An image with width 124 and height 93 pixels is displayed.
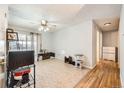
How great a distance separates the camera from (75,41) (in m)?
5.89

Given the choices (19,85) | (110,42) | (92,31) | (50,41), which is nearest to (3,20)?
(19,85)

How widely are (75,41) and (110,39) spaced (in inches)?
131

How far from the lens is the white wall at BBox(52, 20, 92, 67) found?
495 cm

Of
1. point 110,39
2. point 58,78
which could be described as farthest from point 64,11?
point 110,39

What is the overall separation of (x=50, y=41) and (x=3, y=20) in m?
6.46

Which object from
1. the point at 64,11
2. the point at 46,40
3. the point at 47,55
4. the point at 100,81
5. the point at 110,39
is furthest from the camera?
the point at 46,40

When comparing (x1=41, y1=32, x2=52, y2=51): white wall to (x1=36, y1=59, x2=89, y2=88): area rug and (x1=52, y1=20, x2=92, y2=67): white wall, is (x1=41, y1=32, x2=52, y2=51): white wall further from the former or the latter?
(x1=36, y1=59, x2=89, y2=88): area rug

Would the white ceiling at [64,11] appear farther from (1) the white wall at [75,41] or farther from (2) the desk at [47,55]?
(2) the desk at [47,55]

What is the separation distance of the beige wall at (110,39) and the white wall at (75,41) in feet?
10.7

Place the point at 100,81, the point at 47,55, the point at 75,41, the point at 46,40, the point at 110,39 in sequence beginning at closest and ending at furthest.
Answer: the point at 100,81 < the point at 75,41 < the point at 110,39 < the point at 47,55 < the point at 46,40

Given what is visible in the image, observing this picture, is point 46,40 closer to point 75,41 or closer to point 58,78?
point 75,41

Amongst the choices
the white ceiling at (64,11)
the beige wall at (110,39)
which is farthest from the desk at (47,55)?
the beige wall at (110,39)

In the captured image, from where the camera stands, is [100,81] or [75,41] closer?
[100,81]
